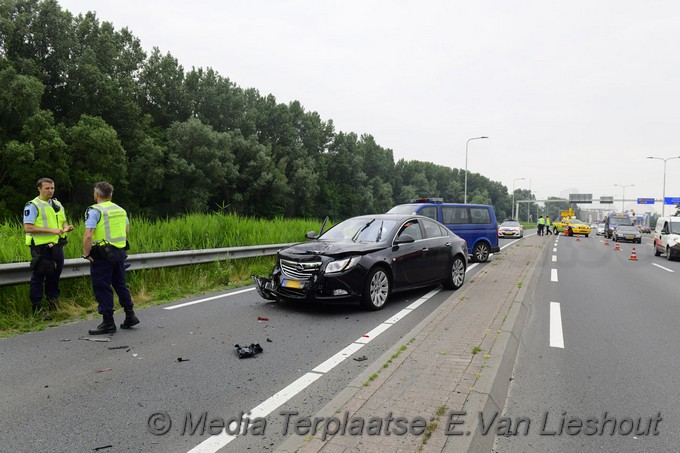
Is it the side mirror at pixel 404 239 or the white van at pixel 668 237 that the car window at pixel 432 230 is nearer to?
the side mirror at pixel 404 239

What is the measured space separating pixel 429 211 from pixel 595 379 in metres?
9.17

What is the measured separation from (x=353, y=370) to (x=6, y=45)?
146 feet

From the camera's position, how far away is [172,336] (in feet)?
18.7

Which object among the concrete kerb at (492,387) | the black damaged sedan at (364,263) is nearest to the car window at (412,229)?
the black damaged sedan at (364,263)

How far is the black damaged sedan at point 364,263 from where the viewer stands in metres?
6.94

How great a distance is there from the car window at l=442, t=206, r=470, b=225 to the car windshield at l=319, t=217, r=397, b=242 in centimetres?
560

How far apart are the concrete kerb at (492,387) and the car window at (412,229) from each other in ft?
7.51

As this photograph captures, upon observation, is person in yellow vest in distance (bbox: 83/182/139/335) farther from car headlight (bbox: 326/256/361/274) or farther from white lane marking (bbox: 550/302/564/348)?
white lane marking (bbox: 550/302/564/348)

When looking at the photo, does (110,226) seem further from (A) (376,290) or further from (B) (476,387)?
(B) (476,387)

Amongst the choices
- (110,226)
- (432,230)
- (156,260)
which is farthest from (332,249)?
(156,260)

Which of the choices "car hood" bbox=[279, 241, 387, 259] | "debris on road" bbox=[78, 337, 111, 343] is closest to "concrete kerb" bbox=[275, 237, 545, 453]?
"car hood" bbox=[279, 241, 387, 259]

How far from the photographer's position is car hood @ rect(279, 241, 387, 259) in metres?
7.12

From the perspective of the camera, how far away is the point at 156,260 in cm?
852

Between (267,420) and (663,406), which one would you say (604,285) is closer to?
(663,406)
